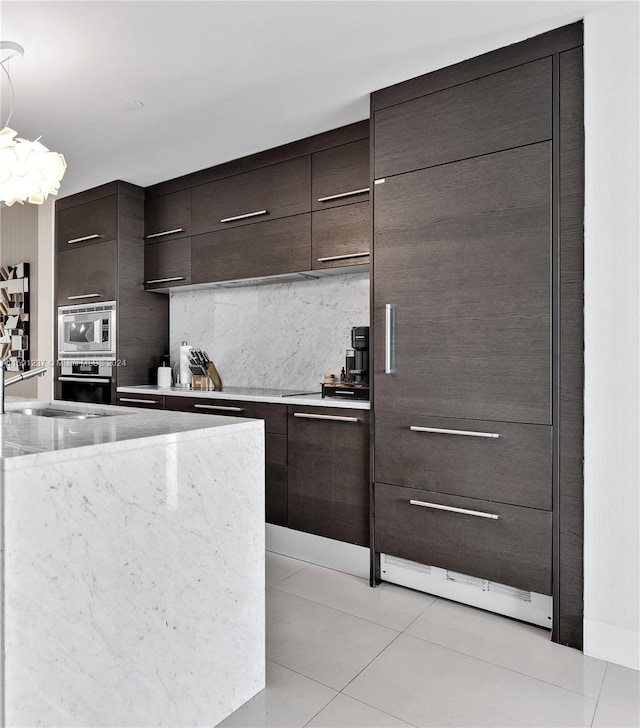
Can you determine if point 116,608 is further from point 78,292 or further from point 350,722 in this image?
point 78,292

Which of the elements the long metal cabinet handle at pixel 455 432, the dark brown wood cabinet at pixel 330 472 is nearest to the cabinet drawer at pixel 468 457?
the long metal cabinet handle at pixel 455 432

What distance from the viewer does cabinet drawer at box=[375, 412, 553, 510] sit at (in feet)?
7.13

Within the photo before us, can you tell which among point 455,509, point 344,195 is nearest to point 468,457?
point 455,509

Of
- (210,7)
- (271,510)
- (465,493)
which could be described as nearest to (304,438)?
(271,510)

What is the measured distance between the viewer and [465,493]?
7.72 feet

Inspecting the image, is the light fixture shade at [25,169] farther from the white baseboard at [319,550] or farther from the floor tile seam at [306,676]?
the white baseboard at [319,550]

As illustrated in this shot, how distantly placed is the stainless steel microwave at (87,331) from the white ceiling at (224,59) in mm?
1227

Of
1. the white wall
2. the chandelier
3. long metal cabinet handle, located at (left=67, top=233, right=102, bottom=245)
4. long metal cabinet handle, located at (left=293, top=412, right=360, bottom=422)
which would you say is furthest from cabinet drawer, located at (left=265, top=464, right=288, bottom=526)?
long metal cabinet handle, located at (left=67, top=233, right=102, bottom=245)

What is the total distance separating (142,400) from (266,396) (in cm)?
112

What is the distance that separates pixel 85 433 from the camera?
58.4 inches

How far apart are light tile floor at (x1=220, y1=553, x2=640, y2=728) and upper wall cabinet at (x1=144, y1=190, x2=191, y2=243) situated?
101 inches

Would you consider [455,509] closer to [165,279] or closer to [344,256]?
[344,256]

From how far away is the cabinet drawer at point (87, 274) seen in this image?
3.95m

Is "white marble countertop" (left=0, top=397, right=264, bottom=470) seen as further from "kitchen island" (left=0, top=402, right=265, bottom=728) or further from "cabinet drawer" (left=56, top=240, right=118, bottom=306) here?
"cabinet drawer" (left=56, top=240, right=118, bottom=306)
